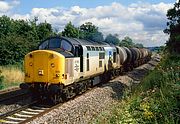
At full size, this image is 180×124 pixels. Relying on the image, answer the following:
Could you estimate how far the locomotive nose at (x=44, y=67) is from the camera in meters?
17.1

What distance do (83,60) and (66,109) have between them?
453 centimetres

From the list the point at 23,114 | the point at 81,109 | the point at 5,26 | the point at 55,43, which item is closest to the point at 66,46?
the point at 55,43

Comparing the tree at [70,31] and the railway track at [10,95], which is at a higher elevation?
the tree at [70,31]

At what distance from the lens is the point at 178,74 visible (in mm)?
12430

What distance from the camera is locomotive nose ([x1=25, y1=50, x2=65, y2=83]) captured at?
17.1m

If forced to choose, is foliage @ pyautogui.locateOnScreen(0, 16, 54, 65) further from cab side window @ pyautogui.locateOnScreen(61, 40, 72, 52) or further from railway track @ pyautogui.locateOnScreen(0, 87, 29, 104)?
cab side window @ pyautogui.locateOnScreen(61, 40, 72, 52)

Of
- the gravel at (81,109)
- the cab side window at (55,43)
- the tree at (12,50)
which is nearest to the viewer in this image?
the gravel at (81,109)

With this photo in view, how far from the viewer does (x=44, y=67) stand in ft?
57.1

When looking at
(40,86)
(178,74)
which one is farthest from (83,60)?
(178,74)

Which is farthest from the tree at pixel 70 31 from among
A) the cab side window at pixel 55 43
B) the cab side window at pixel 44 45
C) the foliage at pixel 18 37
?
the cab side window at pixel 55 43

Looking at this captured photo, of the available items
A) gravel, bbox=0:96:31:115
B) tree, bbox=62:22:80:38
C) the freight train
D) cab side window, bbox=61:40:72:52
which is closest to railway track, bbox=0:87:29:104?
gravel, bbox=0:96:31:115

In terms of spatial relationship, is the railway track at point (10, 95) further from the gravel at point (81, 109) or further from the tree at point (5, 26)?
the tree at point (5, 26)

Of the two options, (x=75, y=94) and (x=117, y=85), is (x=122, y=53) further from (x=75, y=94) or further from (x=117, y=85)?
(x=75, y=94)

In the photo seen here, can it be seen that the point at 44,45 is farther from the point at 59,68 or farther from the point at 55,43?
the point at 59,68
